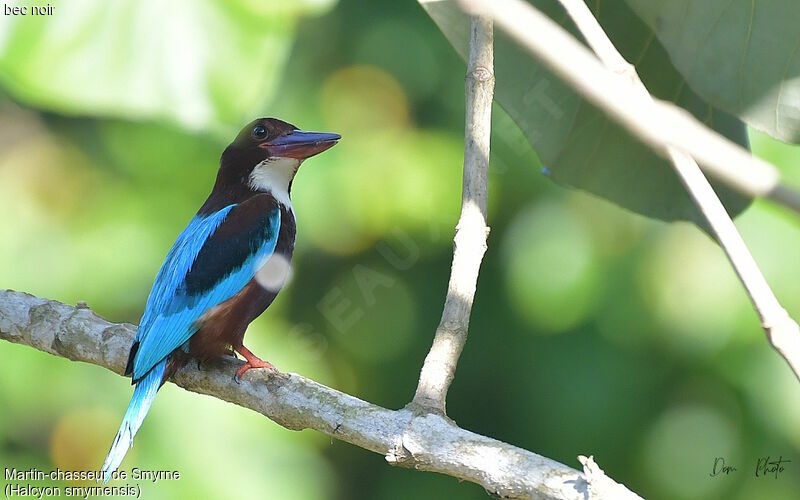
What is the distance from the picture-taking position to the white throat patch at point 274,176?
310 cm

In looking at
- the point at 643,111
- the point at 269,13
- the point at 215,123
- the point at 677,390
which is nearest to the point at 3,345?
the point at 215,123

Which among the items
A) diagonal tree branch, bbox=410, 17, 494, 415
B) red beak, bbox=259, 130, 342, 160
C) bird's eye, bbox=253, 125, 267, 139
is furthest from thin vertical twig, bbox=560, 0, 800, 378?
bird's eye, bbox=253, 125, 267, 139

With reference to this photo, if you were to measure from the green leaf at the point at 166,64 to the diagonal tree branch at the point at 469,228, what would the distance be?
0.42 meters

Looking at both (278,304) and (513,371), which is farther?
(513,371)

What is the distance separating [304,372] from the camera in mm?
3549

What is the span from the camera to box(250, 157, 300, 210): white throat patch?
10.2 ft

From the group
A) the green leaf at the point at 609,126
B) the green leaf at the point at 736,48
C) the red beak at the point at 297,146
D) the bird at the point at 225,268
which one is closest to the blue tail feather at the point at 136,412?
the bird at the point at 225,268

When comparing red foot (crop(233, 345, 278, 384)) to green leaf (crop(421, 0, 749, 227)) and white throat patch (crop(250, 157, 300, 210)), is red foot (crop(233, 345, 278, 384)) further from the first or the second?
green leaf (crop(421, 0, 749, 227))

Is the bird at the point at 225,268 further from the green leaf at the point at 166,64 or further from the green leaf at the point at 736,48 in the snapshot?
the green leaf at the point at 736,48

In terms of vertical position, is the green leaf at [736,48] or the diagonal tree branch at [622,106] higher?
the green leaf at [736,48]

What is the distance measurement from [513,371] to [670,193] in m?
1.53

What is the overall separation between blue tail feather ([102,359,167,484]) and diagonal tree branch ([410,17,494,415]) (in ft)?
3.00

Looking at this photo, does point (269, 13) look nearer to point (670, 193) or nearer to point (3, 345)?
point (670, 193)

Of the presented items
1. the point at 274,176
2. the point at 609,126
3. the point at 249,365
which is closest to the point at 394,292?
the point at 274,176
